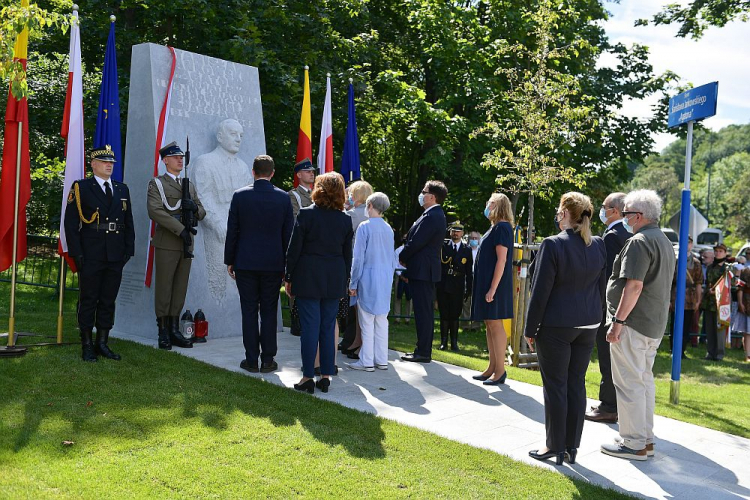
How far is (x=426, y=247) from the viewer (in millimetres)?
7957

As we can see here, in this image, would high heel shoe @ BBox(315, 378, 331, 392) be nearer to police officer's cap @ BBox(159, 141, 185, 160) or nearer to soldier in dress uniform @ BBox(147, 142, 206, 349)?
soldier in dress uniform @ BBox(147, 142, 206, 349)

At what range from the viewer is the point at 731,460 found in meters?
5.40

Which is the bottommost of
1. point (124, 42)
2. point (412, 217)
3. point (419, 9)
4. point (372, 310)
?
point (372, 310)

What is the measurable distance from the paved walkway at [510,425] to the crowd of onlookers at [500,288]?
0.20 metres

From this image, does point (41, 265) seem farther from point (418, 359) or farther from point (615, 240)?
point (615, 240)

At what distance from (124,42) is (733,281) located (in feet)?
42.1

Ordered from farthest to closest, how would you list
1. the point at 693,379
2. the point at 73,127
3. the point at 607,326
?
the point at 693,379
the point at 73,127
the point at 607,326

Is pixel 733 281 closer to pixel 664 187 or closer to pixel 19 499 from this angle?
pixel 19 499

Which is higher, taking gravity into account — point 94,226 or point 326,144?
point 326,144

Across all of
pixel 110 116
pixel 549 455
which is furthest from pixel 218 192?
pixel 549 455

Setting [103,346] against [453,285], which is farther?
[453,285]

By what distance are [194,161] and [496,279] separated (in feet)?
13.8

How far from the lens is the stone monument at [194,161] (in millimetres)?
8555

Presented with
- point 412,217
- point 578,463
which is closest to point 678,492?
point 578,463
